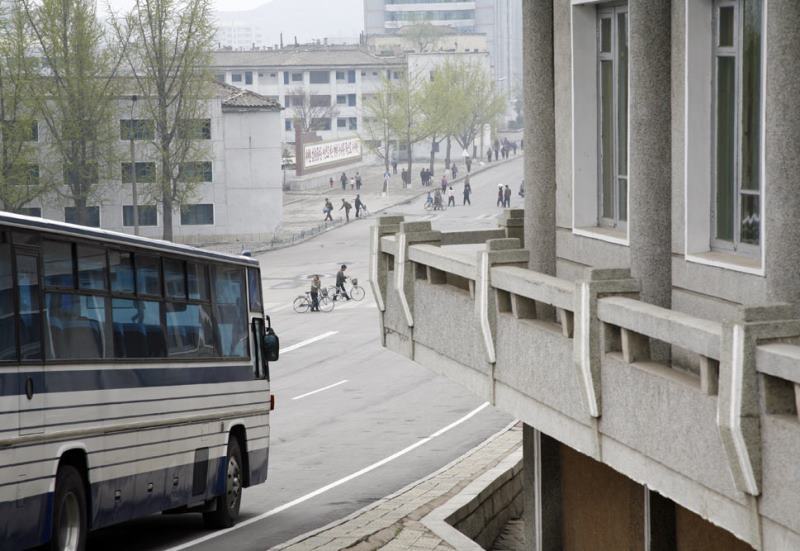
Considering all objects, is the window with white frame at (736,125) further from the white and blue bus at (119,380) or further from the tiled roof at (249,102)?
the tiled roof at (249,102)

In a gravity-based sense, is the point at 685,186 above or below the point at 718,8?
below

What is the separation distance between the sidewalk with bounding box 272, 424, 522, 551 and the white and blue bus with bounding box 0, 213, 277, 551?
1576 millimetres

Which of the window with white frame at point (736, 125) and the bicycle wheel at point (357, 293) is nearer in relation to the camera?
the window with white frame at point (736, 125)

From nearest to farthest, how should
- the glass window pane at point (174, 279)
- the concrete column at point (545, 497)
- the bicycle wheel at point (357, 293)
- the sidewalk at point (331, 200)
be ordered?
1. the glass window pane at point (174, 279)
2. the concrete column at point (545, 497)
3. the bicycle wheel at point (357, 293)
4. the sidewalk at point (331, 200)

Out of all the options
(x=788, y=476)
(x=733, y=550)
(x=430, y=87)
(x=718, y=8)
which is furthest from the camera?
(x=430, y=87)

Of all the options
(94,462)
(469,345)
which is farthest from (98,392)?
(469,345)

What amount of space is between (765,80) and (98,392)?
23.8 feet

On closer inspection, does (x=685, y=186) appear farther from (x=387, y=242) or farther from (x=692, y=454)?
(x=387, y=242)

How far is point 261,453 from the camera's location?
20.9 m

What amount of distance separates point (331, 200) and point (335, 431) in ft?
251

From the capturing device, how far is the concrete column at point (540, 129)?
50.8 ft

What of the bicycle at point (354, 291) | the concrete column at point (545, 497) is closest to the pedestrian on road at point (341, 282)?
the bicycle at point (354, 291)

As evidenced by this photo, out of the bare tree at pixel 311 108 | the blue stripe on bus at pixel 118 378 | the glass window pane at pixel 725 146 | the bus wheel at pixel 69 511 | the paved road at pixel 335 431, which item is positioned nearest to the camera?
the glass window pane at pixel 725 146

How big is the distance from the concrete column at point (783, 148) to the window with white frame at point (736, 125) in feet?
3.22
